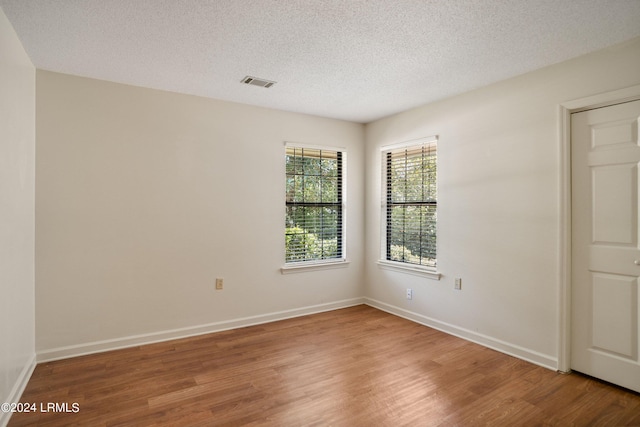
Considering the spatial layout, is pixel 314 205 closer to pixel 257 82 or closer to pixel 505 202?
pixel 257 82

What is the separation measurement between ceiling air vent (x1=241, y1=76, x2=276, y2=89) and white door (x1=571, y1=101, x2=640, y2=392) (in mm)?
2575

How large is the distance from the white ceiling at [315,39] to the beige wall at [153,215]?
1.18ft

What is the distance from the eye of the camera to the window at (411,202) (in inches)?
158

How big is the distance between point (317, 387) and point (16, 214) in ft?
7.92

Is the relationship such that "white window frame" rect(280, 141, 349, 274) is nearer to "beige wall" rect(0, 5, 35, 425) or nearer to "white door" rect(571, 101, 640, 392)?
"beige wall" rect(0, 5, 35, 425)

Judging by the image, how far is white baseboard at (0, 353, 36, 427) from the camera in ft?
6.90

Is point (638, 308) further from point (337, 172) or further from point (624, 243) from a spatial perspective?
point (337, 172)

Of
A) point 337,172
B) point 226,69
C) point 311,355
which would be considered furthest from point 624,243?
point 226,69

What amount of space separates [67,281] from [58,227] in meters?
0.47

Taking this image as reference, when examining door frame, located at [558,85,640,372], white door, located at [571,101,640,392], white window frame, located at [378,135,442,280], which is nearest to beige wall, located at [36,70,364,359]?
white window frame, located at [378,135,442,280]

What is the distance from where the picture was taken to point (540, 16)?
2168 mm

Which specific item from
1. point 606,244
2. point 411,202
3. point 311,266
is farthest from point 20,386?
point 606,244

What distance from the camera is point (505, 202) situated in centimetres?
325

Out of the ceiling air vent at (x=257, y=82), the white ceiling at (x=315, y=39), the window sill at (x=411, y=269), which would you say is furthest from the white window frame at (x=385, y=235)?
the ceiling air vent at (x=257, y=82)
